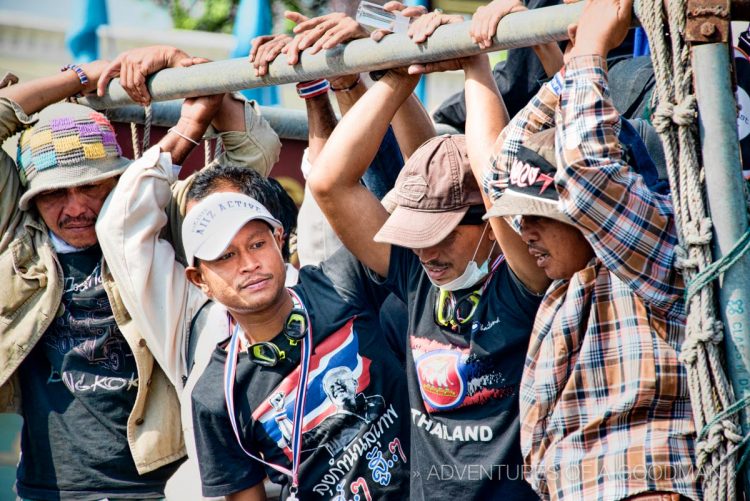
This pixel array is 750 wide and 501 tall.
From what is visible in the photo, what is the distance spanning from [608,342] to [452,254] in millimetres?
558

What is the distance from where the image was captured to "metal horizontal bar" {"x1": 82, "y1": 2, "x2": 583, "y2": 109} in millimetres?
2486

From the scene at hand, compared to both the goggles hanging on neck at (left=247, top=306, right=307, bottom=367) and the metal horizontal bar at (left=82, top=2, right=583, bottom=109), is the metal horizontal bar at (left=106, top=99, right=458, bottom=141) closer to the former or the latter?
the metal horizontal bar at (left=82, top=2, right=583, bottom=109)

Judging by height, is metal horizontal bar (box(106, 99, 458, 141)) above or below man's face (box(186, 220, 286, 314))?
above

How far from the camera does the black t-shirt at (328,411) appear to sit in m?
2.98

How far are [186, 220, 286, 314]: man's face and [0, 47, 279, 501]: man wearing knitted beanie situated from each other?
1.57ft

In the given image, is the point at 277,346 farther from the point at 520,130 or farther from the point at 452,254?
the point at 520,130

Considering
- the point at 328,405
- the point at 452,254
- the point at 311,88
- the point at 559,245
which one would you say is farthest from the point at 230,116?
the point at 559,245

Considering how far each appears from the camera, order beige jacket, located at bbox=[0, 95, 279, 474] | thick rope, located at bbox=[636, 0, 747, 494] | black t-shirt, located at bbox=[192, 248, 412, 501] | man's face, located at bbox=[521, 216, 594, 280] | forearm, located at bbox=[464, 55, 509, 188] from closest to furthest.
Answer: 1. thick rope, located at bbox=[636, 0, 747, 494]
2. man's face, located at bbox=[521, 216, 594, 280]
3. forearm, located at bbox=[464, 55, 509, 188]
4. black t-shirt, located at bbox=[192, 248, 412, 501]
5. beige jacket, located at bbox=[0, 95, 279, 474]

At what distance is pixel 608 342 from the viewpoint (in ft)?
7.45

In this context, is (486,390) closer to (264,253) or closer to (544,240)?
(544,240)

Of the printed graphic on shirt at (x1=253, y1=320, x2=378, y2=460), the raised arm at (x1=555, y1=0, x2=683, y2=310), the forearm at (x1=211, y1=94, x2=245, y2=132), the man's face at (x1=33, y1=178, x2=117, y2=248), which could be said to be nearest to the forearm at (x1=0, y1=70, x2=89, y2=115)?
the man's face at (x1=33, y1=178, x2=117, y2=248)

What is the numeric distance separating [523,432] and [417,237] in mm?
545

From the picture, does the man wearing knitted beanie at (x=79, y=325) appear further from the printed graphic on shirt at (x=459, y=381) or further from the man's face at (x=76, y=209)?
the printed graphic on shirt at (x=459, y=381)

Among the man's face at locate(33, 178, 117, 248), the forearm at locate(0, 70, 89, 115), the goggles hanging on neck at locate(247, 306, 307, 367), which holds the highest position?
the forearm at locate(0, 70, 89, 115)
